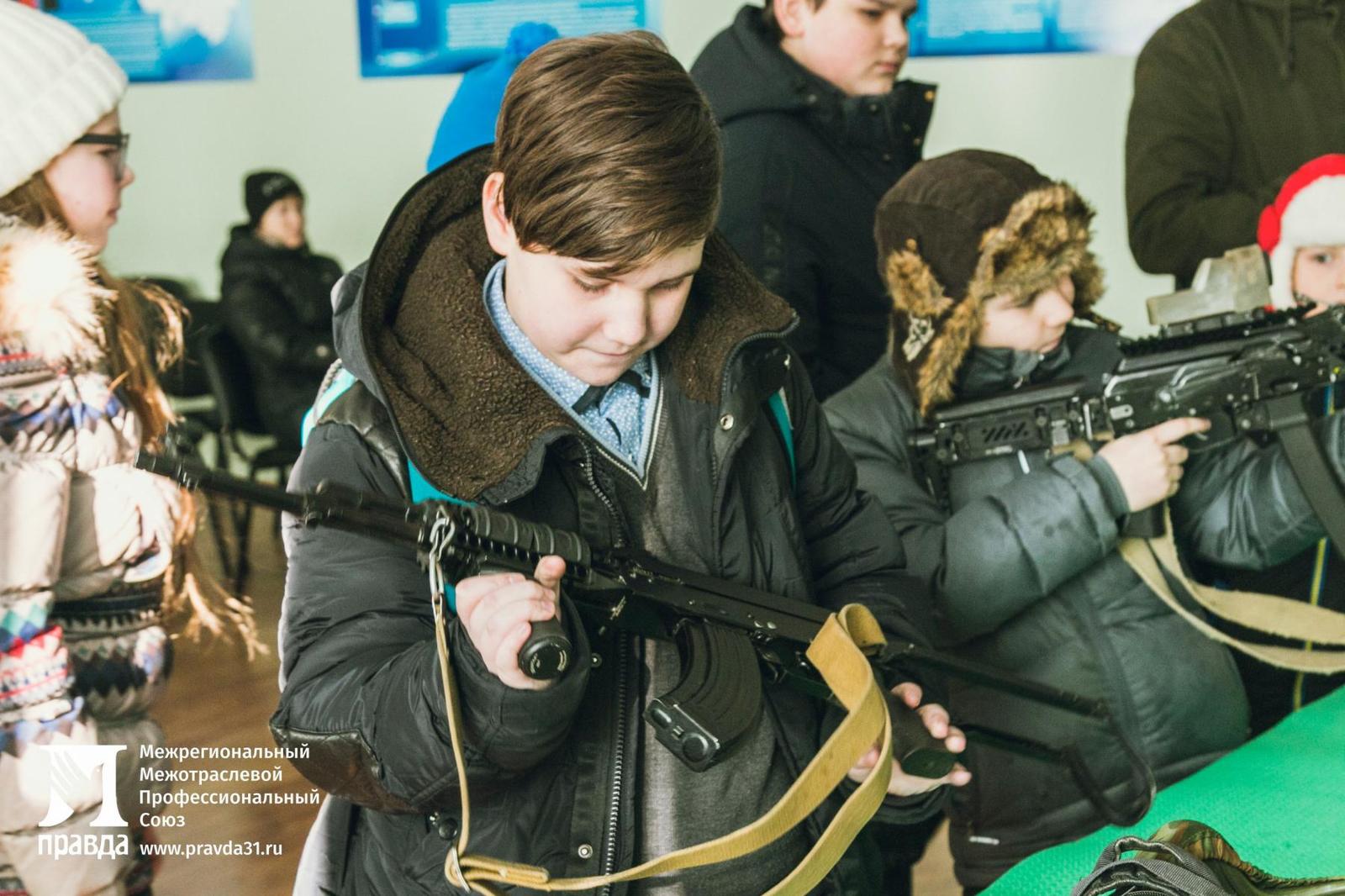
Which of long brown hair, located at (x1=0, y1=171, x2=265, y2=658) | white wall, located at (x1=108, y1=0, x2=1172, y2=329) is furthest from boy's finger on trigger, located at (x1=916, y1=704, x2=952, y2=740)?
Answer: white wall, located at (x1=108, y1=0, x2=1172, y2=329)

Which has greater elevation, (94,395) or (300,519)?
(300,519)

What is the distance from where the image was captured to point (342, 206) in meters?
3.07

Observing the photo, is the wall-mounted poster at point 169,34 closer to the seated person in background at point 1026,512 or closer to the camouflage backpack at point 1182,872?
the seated person in background at point 1026,512

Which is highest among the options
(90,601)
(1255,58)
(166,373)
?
(1255,58)

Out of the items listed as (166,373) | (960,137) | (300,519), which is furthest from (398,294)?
(960,137)

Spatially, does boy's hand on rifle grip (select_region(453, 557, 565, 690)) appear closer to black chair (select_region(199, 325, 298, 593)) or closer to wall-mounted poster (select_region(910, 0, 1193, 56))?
black chair (select_region(199, 325, 298, 593))

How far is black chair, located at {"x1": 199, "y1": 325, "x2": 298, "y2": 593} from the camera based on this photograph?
2.79m

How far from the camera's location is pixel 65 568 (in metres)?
1.35

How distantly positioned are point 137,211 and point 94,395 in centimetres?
177

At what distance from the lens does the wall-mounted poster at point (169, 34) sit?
6.09ft

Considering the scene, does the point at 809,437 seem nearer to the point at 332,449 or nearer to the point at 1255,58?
the point at 332,449

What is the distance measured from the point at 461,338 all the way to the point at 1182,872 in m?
0.64

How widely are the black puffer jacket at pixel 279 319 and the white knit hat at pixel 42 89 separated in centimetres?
157

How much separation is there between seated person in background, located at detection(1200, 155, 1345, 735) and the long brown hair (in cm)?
126
